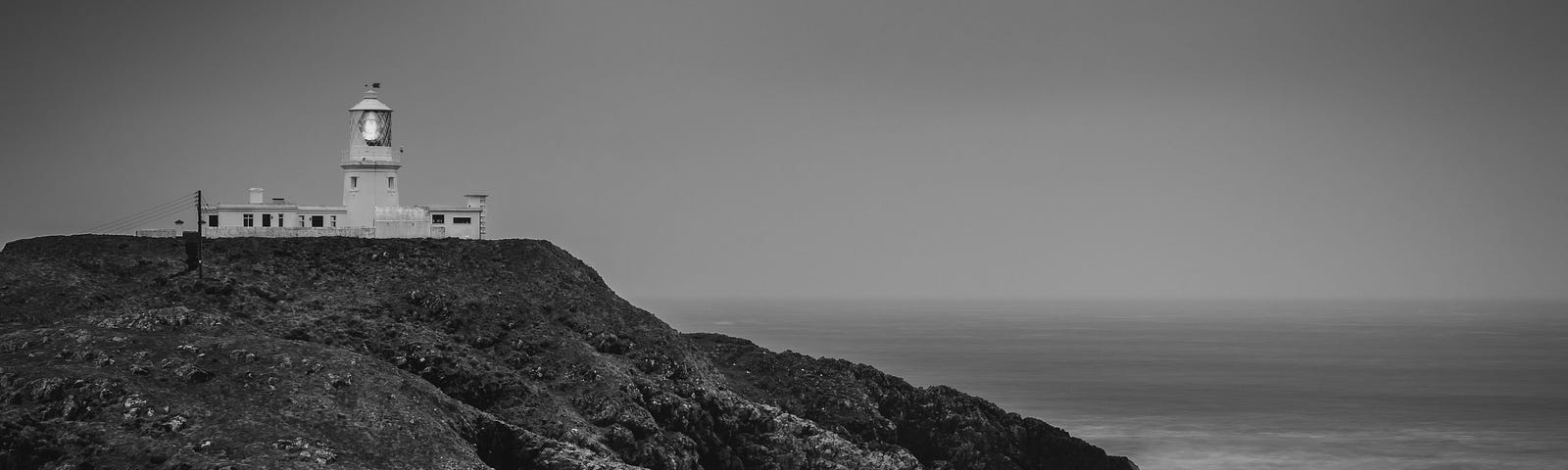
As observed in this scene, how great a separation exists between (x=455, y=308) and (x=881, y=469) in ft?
56.1

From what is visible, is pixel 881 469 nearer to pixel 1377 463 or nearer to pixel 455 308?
pixel 455 308

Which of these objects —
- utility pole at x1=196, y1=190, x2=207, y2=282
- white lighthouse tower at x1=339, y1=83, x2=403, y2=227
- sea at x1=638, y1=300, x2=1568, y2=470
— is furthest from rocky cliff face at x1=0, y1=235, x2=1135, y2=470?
sea at x1=638, y1=300, x2=1568, y2=470

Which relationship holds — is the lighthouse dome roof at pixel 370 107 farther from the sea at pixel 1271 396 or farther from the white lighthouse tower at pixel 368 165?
the sea at pixel 1271 396

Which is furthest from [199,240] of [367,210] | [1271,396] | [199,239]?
[1271,396]

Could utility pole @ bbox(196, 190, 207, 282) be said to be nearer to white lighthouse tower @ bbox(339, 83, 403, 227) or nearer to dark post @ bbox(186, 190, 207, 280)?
dark post @ bbox(186, 190, 207, 280)

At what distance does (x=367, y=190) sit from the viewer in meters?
68.6

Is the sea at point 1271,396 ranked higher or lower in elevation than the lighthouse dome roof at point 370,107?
lower

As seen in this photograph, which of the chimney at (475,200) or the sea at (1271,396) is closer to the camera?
the chimney at (475,200)

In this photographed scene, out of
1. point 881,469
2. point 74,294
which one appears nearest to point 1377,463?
point 881,469

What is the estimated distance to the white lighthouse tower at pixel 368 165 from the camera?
68.4 m

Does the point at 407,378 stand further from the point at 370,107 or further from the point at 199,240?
the point at 370,107

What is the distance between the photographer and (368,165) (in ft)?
225

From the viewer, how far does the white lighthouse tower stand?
68.4 meters

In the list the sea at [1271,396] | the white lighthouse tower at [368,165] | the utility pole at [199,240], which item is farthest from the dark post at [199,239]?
the sea at [1271,396]
